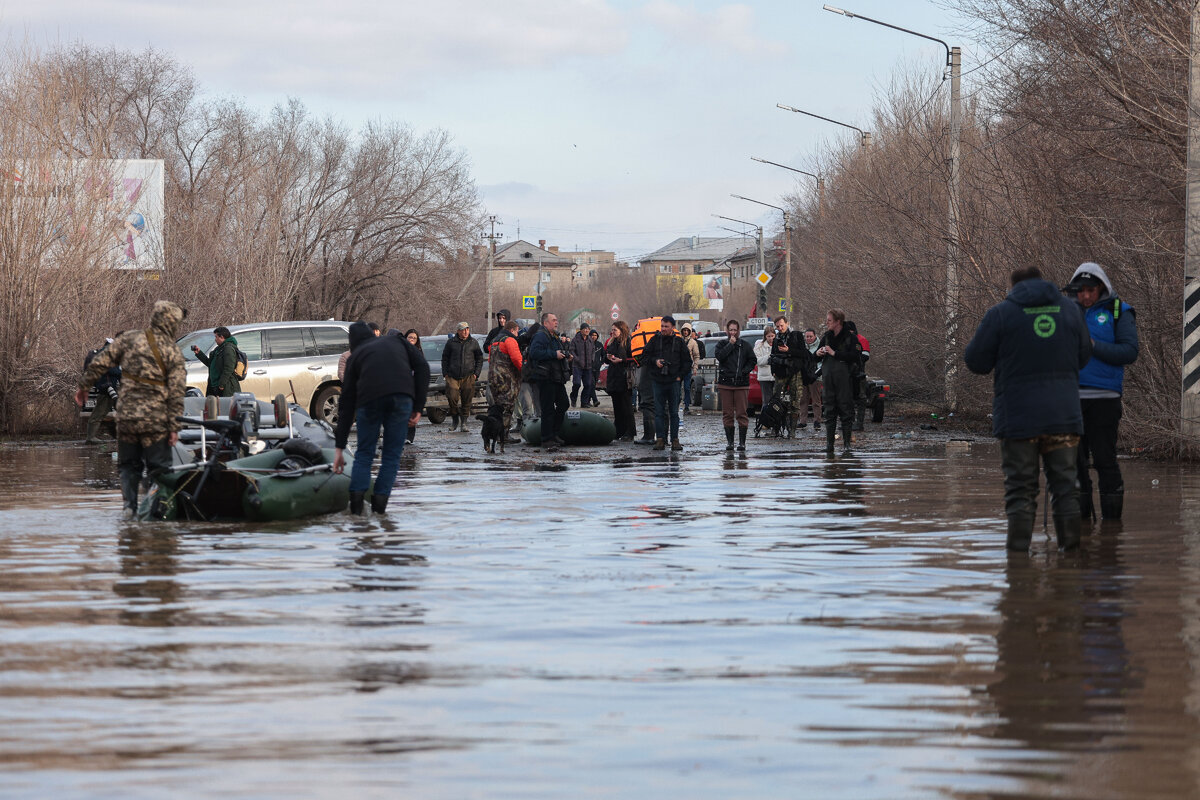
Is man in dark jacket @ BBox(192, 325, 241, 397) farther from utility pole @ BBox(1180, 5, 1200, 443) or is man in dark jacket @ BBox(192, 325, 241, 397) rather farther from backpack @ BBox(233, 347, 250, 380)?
utility pole @ BBox(1180, 5, 1200, 443)

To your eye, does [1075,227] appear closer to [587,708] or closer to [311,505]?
[311,505]

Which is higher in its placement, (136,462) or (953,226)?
(953,226)

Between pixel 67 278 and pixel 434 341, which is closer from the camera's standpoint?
pixel 67 278

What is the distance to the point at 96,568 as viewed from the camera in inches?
395

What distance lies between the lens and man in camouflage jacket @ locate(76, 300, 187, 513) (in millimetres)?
12664

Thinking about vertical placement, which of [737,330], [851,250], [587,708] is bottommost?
[587,708]

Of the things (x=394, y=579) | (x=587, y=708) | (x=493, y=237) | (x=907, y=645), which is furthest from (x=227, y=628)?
(x=493, y=237)

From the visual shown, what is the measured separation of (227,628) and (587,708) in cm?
246

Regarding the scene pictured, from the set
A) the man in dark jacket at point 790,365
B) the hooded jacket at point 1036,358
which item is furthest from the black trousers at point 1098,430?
the man in dark jacket at point 790,365

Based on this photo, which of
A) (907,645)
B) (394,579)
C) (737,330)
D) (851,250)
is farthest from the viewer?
(851,250)

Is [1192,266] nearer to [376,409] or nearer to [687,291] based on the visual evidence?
[376,409]

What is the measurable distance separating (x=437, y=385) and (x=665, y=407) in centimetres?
773

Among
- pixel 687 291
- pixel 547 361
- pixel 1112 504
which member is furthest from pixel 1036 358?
pixel 687 291

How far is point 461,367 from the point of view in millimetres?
26359
